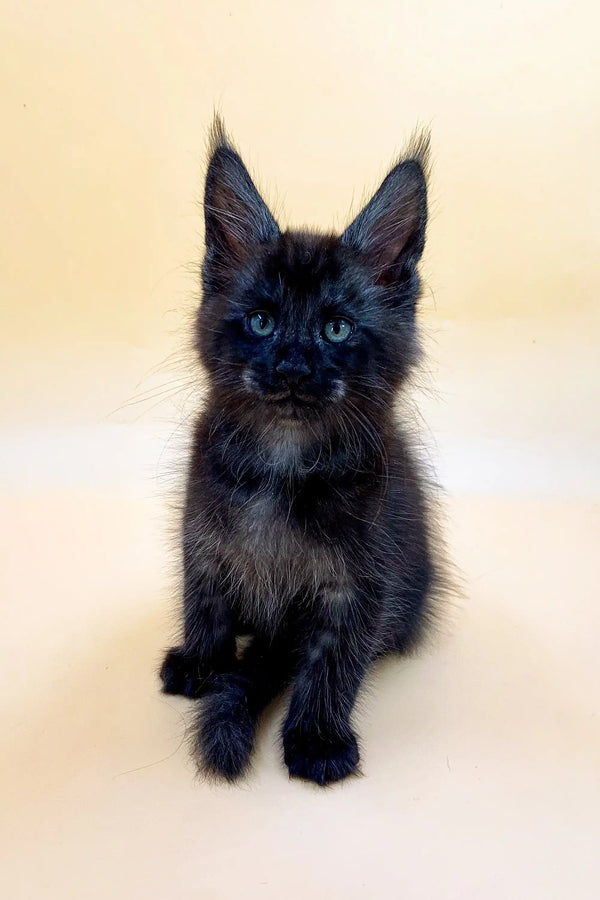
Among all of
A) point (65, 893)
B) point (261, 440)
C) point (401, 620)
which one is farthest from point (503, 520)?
point (65, 893)

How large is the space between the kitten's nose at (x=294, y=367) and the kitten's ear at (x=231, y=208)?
0.96ft

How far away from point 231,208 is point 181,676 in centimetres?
100

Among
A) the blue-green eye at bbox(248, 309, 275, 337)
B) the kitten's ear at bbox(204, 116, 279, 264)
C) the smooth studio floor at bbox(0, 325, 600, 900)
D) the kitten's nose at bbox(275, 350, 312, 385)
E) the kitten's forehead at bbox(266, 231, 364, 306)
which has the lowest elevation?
the smooth studio floor at bbox(0, 325, 600, 900)

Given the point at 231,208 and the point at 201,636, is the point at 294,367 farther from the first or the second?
the point at 201,636

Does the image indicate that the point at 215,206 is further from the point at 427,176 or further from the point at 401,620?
the point at 401,620

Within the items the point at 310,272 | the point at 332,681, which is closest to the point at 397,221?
the point at 310,272

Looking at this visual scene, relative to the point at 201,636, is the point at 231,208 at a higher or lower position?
higher

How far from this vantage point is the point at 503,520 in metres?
2.81

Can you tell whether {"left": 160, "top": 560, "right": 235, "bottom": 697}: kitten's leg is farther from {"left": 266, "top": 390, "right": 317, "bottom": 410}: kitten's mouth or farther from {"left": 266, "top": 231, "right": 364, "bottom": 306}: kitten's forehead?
{"left": 266, "top": 231, "right": 364, "bottom": 306}: kitten's forehead

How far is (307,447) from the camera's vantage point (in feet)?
5.33

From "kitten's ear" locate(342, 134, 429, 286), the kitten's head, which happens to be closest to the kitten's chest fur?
the kitten's head

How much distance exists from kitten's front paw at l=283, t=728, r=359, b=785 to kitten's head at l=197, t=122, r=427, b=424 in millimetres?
613

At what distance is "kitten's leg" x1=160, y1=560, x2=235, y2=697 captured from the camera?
186 centimetres

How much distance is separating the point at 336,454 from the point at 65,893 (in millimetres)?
852
